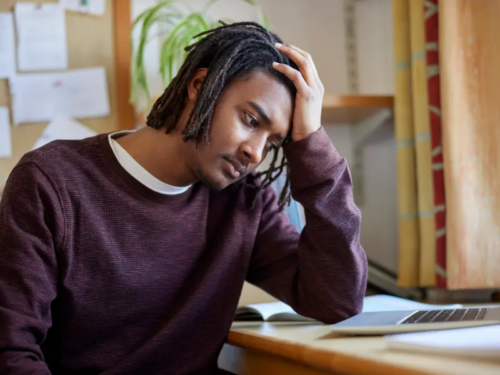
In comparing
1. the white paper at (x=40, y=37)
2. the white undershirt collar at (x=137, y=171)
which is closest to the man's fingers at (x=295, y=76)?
the white undershirt collar at (x=137, y=171)

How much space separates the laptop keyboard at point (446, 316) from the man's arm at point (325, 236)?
160 millimetres

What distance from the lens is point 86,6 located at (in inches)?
63.4

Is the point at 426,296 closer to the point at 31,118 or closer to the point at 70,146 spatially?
the point at 70,146

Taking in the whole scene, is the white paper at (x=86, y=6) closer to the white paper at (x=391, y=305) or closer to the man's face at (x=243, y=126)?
the man's face at (x=243, y=126)

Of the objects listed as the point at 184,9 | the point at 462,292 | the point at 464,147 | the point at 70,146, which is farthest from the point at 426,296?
the point at 184,9

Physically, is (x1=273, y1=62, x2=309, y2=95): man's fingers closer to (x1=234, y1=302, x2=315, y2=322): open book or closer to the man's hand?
the man's hand

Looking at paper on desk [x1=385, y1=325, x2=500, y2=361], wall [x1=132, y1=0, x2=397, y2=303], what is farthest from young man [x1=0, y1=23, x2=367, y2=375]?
wall [x1=132, y1=0, x2=397, y2=303]

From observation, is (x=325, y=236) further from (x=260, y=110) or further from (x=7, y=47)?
(x=7, y=47)

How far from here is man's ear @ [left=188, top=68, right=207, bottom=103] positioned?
958 millimetres

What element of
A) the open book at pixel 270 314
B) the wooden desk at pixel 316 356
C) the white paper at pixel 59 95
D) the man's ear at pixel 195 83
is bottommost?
the open book at pixel 270 314

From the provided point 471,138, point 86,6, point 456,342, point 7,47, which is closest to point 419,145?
point 471,138

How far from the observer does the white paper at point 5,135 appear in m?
1.52

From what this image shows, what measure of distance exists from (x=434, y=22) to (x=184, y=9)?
73 cm

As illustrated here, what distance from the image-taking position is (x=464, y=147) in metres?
1.19
